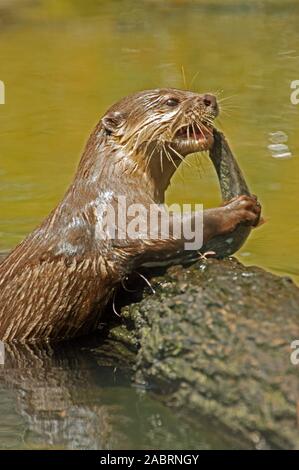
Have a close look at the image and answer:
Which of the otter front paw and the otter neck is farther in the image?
the otter neck

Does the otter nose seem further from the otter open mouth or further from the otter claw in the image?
the otter claw

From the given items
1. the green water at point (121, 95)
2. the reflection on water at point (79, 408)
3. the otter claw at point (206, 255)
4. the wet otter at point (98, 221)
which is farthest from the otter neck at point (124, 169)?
the green water at point (121, 95)

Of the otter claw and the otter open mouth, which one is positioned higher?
the otter open mouth

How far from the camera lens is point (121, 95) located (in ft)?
31.3

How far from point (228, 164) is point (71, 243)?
800 mm

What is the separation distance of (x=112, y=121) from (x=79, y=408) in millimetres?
1327

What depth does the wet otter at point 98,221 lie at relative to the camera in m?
4.88

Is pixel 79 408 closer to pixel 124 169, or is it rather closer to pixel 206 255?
pixel 206 255

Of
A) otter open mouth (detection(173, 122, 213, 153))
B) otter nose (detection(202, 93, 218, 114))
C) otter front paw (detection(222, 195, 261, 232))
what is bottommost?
otter front paw (detection(222, 195, 261, 232))

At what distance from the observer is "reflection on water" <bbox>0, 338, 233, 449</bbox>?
4.23 m

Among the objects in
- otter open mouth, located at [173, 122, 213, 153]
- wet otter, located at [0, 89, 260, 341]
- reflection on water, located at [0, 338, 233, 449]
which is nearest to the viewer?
reflection on water, located at [0, 338, 233, 449]

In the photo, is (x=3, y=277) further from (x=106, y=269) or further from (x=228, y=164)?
(x=228, y=164)

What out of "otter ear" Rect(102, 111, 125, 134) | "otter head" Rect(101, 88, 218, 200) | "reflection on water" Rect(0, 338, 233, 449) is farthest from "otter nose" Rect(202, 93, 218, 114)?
"reflection on water" Rect(0, 338, 233, 449)

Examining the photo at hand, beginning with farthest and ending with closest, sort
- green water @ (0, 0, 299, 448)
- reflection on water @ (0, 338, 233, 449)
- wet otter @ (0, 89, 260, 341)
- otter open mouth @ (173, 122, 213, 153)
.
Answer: otter open mouth @ (173, 122, 213, 153) < wet otter @ (0, 89, 260, 341) < green water @ (0, 0, 299, 448) < reflection on water @ (0, 338, 233, 449)
